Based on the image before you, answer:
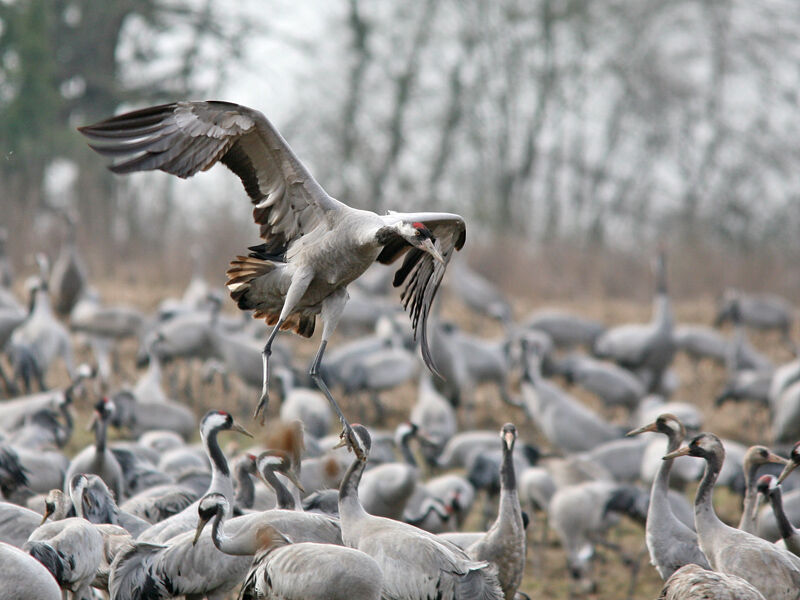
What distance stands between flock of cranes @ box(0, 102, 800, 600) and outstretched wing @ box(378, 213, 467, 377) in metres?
0.01

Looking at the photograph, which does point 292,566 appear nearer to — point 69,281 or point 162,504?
point 162,504

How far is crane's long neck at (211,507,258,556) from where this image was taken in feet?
13.2

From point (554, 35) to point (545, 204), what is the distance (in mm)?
3668

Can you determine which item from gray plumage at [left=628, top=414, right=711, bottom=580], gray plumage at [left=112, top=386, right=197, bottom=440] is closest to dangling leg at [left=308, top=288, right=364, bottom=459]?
gray plumage at [left=628, top=414, right=711, bottom=580]

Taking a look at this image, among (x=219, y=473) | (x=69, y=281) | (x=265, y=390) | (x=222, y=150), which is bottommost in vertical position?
(x=219, y=473)

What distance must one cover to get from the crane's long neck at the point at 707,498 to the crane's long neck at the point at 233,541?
1939mm

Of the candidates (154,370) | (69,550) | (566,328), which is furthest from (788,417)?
(69,550)

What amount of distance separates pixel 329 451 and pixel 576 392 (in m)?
5.78

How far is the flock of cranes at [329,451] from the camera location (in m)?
4.11

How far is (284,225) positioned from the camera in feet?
16.5

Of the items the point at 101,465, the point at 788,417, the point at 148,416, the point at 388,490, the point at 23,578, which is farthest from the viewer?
the point at 788,417

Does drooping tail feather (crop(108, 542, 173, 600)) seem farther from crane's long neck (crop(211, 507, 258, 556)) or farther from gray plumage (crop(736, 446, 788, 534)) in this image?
gray plumage (crop(736, 446, 788, 534))

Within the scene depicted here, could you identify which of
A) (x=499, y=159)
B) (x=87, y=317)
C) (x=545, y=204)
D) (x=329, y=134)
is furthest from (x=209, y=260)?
(x=545, y=204)

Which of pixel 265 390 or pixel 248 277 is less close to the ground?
pixel 248 277
